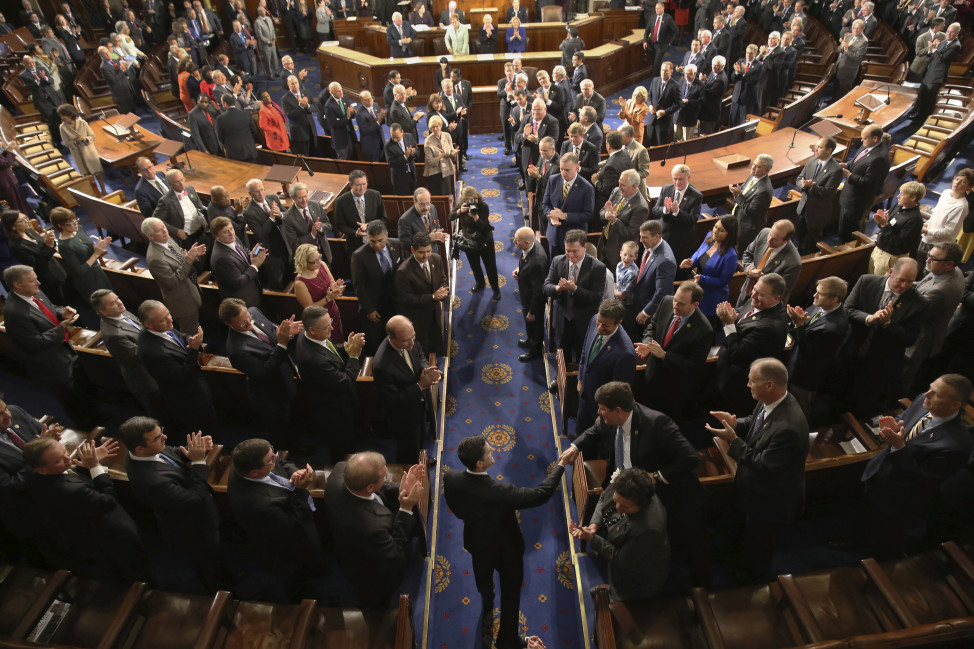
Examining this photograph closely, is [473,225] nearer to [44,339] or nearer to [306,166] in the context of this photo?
[306,166]

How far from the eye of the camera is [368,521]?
9.44 feet

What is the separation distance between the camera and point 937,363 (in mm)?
4988

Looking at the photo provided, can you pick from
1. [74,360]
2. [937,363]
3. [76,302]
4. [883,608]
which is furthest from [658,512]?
[76,302]

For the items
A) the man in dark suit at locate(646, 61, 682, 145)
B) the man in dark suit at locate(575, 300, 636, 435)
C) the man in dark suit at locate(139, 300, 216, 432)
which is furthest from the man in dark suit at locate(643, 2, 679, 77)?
the man in dark suit at locate(139, 300, 216, 432)

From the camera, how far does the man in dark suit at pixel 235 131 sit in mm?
8000

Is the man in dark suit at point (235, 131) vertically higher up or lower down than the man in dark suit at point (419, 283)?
higher up

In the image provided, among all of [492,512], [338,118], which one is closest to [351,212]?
[338,118]

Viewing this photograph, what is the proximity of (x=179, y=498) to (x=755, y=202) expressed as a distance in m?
5.54

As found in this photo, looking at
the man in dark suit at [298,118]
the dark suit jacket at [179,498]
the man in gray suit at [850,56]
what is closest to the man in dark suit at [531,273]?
the dark suit jacket at [179,498]

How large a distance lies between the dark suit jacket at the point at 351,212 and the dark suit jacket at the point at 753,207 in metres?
3.79

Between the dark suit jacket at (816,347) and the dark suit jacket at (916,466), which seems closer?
the dark suit jacket at (916,466)

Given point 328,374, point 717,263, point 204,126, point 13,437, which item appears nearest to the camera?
point 13,437

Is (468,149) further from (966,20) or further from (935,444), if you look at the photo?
(966,20)

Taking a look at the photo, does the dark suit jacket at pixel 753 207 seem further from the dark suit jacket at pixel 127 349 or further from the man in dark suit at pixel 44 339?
the man in dark suit at pixel 44 339
